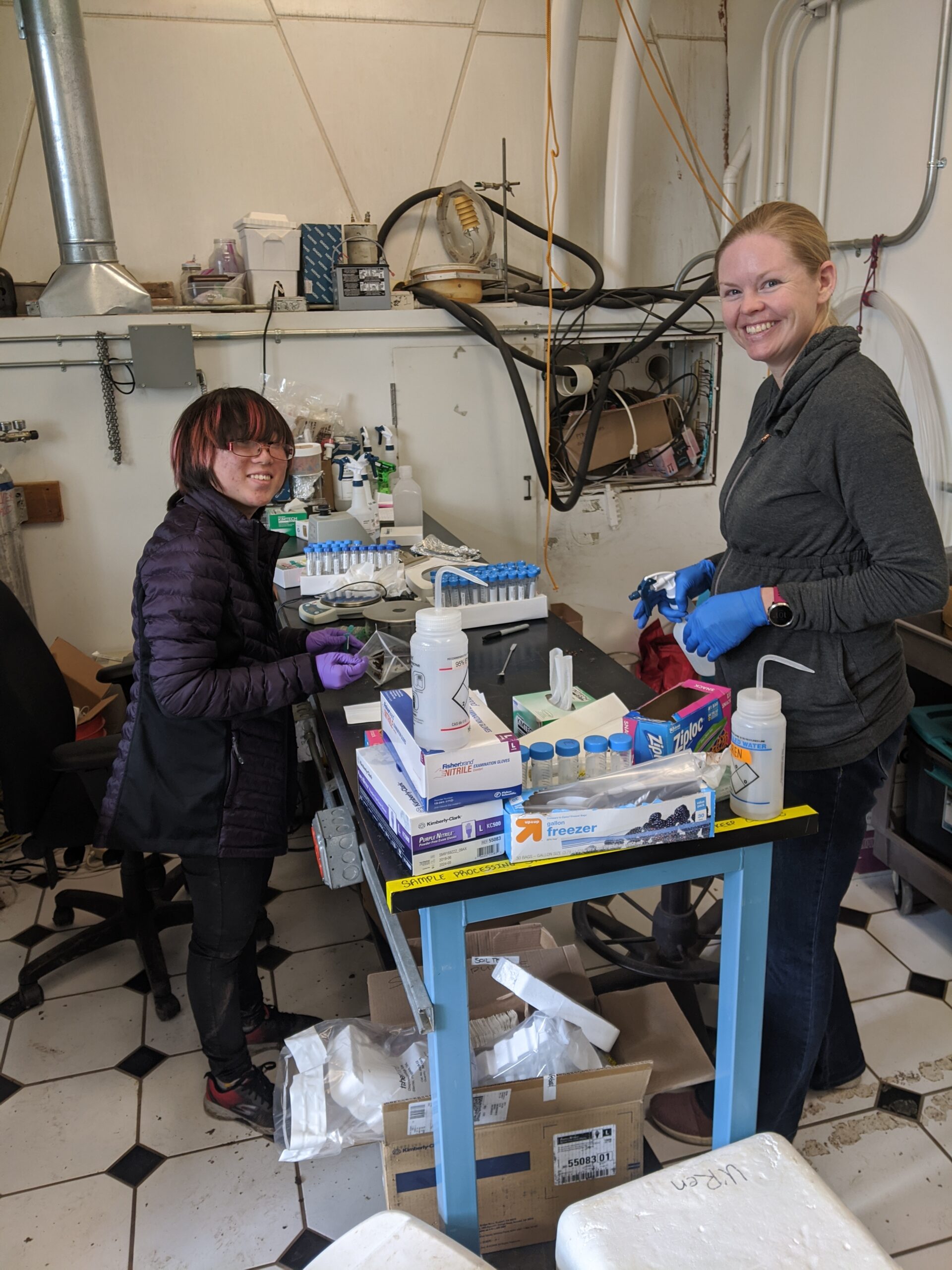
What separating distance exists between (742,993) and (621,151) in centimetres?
334

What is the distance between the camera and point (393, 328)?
339 cm

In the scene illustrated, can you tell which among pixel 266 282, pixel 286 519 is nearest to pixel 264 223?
pixel 266 282

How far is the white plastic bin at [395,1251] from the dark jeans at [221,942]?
0.76 m

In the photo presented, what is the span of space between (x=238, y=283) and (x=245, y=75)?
86 cm

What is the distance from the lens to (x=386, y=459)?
10.8ft

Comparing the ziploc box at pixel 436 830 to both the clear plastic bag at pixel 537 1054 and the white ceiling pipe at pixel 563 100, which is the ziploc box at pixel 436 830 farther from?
the white ceiling pipe at pixel 563 100

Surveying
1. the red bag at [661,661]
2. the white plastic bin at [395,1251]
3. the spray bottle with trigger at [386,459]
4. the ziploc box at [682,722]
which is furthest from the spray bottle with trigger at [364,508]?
the white plastic bin at [395,1251]

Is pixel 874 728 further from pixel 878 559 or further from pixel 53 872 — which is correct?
pixel 53 872

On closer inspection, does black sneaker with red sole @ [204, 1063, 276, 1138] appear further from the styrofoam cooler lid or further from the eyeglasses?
the styrofoam cooler lid

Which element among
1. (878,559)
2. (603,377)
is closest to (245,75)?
(603,377)

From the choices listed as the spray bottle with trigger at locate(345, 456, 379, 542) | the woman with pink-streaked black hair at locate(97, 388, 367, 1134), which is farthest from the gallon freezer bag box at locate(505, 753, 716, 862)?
the spray bottle with trigger at locate(345, 456, 379, 542)

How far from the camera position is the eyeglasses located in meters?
1.59

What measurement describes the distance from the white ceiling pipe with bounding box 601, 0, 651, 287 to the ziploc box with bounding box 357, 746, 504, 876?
3111mm

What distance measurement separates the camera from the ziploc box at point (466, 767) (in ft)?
3.57
